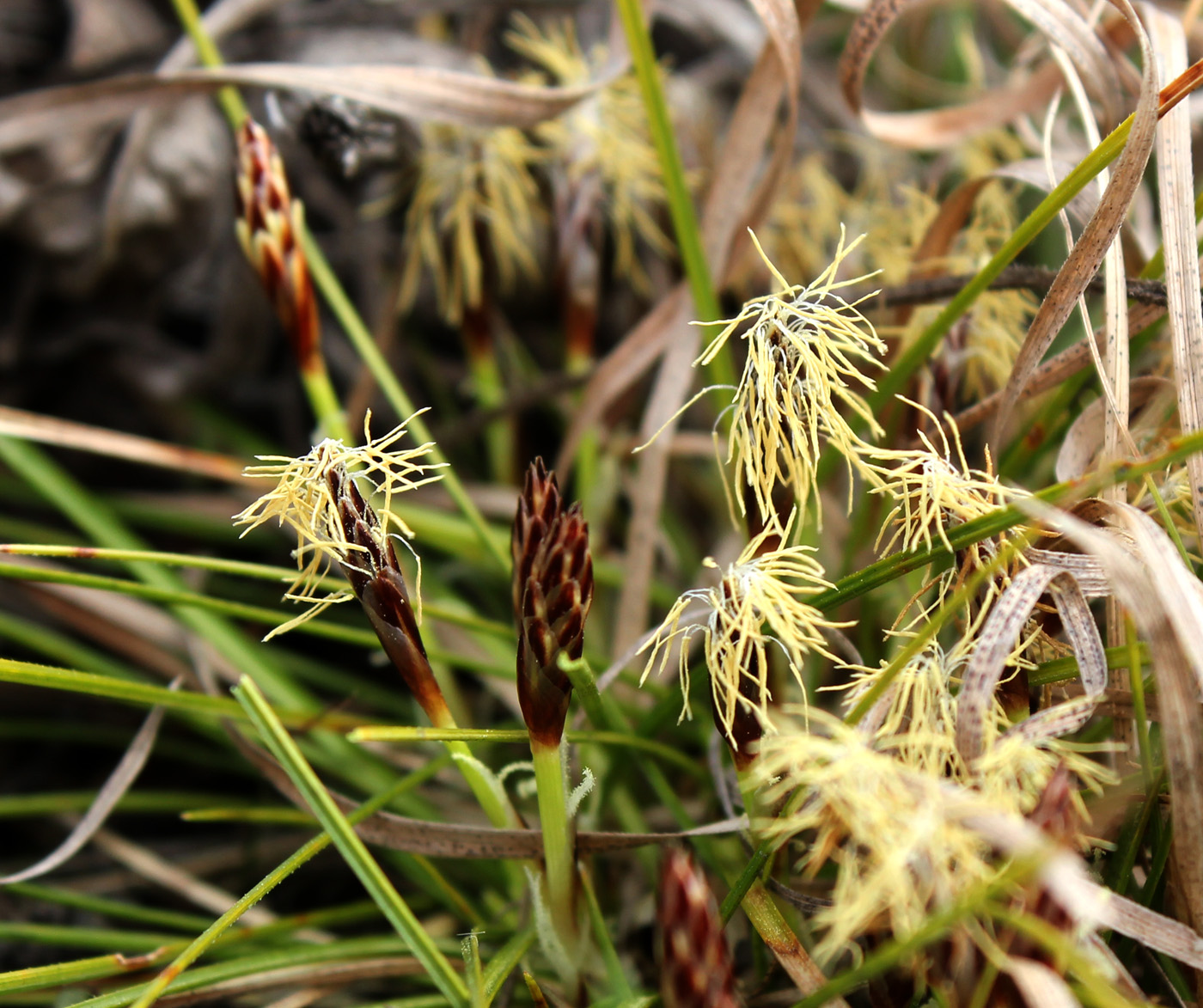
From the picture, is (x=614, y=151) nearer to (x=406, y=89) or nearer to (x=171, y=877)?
(x=406, y=89)

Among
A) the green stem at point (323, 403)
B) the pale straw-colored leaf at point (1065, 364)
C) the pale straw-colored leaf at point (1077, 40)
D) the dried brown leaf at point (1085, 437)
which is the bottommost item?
the green stem at point (323, 403)

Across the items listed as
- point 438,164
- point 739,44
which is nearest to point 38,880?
point 438,164

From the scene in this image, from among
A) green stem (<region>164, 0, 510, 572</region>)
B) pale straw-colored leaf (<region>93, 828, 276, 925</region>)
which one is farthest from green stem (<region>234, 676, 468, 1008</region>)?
pale straw-colored leaf (<region>93, 828, 276, 925</region>)

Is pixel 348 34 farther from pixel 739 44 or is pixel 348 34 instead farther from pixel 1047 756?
pixel 1047 756

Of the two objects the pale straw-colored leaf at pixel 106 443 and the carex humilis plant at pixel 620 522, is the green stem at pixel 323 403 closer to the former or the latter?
the carex humilis plant at pixel 620 522

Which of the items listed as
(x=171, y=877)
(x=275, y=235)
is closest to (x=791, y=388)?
(x=275, y=235)

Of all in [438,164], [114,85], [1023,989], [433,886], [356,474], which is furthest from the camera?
[438,164]

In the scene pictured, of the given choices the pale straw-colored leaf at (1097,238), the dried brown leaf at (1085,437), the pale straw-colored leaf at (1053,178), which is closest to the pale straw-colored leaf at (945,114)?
the pale straw-colored leaf at (1053,178)
